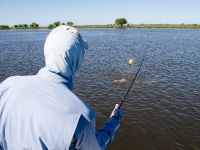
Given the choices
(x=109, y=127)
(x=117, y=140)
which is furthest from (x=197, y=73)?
(x=109, y=127)

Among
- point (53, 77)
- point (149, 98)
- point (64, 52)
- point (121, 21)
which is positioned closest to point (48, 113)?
point (53, 77)

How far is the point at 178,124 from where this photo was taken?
46.0ft

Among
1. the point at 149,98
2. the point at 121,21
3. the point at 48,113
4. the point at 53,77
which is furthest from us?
the point at 121,21

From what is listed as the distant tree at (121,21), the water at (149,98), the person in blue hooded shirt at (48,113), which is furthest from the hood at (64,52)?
the distant tree at (121,21)

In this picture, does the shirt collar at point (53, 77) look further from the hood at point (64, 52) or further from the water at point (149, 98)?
the water at point (149, 98)

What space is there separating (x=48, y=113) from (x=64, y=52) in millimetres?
497

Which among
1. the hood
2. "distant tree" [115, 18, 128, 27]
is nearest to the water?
the hood

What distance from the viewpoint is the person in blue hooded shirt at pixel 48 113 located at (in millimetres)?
2062

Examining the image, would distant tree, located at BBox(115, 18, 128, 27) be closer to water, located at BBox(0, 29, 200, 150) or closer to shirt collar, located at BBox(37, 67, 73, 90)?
water, located at BBox(0, 29, 200, 150)

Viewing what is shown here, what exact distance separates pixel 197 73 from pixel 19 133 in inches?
977

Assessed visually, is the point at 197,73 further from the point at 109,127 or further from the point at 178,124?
the point at 109,127

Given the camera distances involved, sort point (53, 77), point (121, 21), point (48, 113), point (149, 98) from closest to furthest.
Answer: point (48, 113), point (53, 77), point (149, 98), point (121, 21)

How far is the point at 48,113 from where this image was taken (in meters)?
2.06

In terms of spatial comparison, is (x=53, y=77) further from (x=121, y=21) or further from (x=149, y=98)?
(x=121, y=21)
